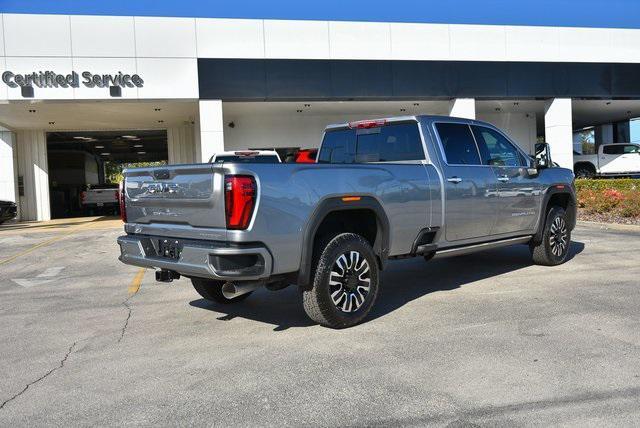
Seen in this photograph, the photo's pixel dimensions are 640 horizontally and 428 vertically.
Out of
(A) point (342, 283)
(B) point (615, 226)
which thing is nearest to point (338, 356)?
(A) point (342, 283)

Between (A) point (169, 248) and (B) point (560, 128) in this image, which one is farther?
(B) point (560, 128)

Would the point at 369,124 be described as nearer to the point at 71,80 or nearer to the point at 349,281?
the point at 349,281

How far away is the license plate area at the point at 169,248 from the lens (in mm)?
4613

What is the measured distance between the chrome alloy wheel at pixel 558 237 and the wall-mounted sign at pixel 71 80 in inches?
565

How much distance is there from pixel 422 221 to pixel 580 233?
24.5ft

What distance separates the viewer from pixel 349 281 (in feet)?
16.4

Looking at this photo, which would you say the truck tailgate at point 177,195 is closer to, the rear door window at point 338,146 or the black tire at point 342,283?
the black tire at point 342,283

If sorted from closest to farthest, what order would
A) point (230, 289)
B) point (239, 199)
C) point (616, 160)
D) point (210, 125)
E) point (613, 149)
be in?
point (239, 199) < point (230, 289) < point (210, 125) < point (616, 160) < point (613, 149)

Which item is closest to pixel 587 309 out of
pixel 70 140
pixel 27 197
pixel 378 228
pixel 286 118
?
pixel 378 228

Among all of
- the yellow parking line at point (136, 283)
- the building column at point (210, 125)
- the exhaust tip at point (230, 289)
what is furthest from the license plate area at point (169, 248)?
the building column at point (210, 125)

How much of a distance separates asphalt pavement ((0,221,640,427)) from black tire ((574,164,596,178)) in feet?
71.2

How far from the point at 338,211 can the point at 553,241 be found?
4.10m

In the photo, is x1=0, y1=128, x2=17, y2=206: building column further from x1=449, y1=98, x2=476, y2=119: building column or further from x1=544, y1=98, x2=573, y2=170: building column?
x1=544, y1=98, x2=573, y2=170: building column

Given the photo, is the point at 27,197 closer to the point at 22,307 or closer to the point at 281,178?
the point at 22,307
